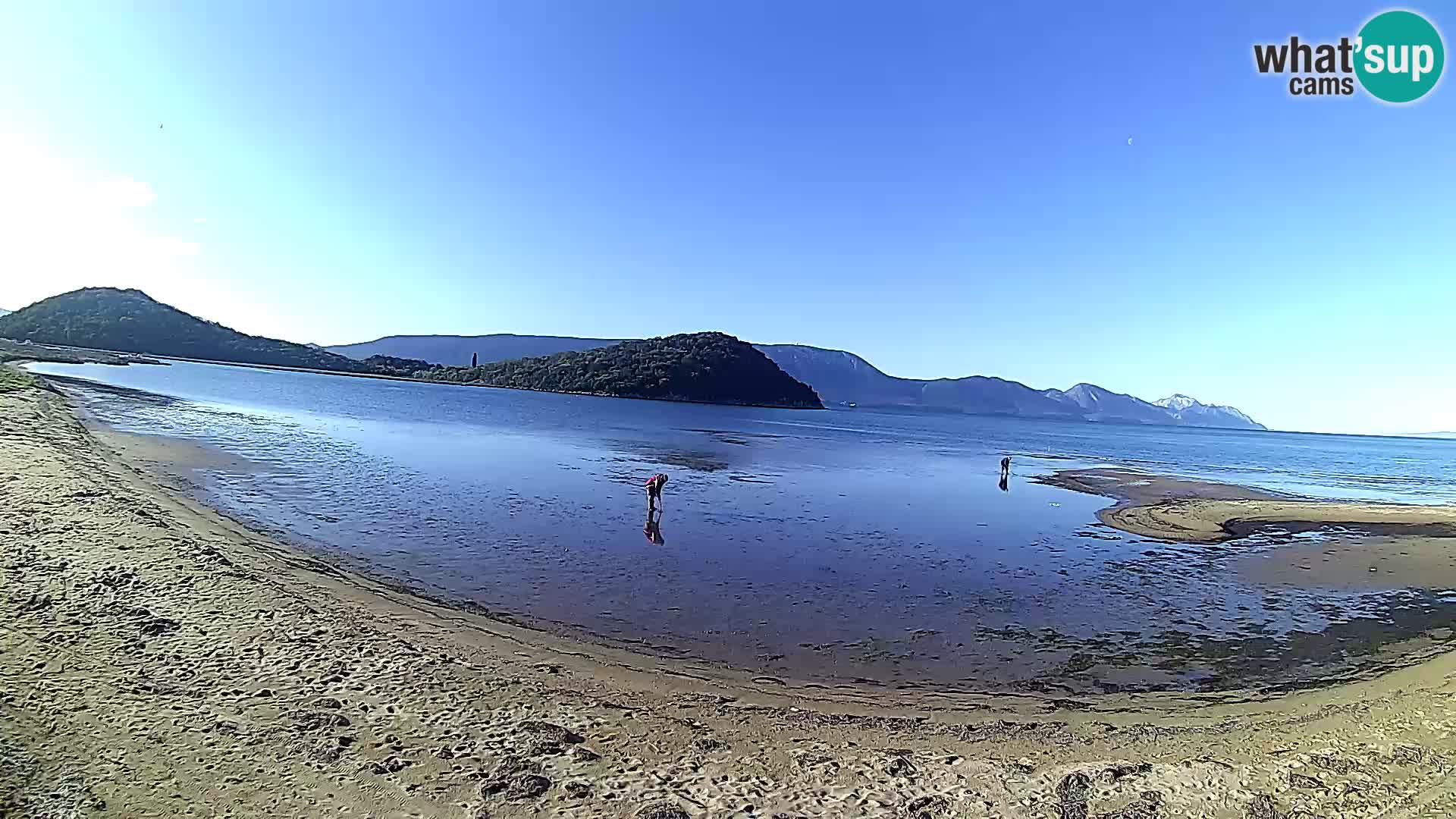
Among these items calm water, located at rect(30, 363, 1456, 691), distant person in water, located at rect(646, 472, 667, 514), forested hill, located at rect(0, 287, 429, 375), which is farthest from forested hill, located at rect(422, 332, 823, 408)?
distant person in water, located at rect(646, 472, 667, 514)

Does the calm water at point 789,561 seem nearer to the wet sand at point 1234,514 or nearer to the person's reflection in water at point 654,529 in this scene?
the person's reflection in water at point 654,529

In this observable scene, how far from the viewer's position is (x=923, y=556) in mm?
16984

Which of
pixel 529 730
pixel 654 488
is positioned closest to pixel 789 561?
pixel 654 488

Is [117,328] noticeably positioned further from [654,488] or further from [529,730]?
[529,730]

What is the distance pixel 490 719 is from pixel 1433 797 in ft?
27.8

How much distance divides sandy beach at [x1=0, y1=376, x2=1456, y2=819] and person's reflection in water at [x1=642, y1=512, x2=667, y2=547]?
6680mm

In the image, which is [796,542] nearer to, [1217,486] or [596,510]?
[596,510]

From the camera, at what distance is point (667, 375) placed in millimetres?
168500

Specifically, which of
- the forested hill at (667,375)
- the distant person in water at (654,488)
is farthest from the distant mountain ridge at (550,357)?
the distant person in water at (654,488)

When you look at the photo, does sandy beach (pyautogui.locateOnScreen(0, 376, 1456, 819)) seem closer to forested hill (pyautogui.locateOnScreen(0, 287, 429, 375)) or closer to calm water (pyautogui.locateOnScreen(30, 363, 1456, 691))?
calm water (pyautogui.locateOnScreen(30, 363, 1456, 691))

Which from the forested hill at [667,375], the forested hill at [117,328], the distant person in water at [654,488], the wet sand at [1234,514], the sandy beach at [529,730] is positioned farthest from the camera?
the forested hill at [667,375]

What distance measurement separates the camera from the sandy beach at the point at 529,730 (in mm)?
5562

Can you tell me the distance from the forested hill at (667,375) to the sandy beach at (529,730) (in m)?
158

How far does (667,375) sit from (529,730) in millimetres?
162648
